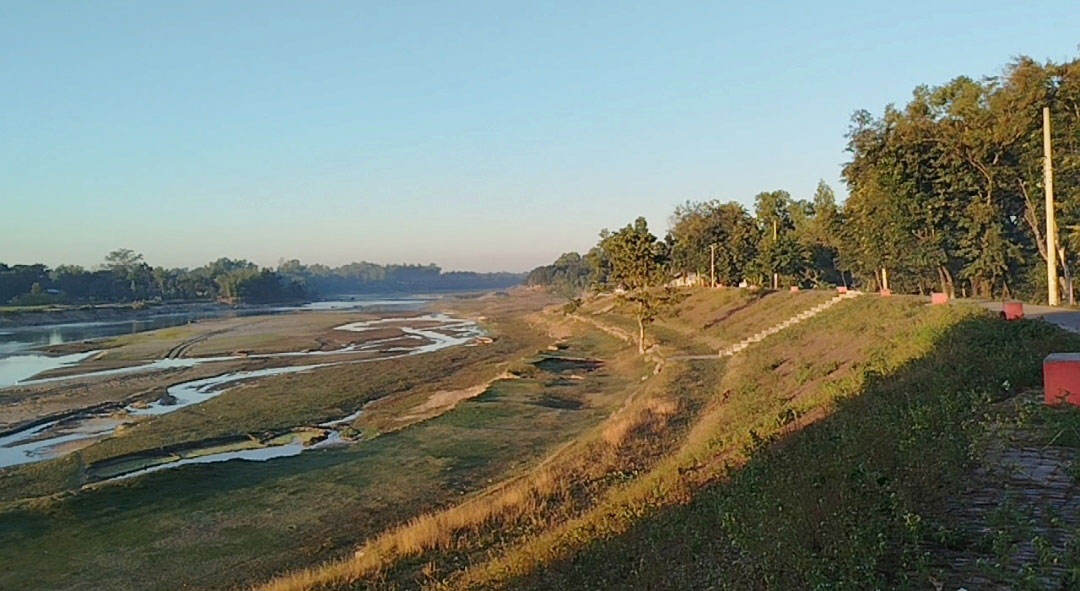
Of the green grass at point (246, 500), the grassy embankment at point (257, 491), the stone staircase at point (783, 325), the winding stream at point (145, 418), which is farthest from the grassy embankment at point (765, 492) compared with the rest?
the stone staircase at point (783, 325)

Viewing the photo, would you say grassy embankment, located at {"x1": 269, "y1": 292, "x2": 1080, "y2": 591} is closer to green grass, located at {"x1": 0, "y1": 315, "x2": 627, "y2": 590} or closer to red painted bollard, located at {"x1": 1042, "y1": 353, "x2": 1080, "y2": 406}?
red painted bollard, located at {"x1": 1042, "y1": 353, "x2": 1080, "y2": 406}

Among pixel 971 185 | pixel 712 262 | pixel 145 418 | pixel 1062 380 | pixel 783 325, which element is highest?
pixel 971 185

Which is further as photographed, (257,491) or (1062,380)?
(257,491)

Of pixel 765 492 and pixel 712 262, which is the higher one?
→ pixel 712 262

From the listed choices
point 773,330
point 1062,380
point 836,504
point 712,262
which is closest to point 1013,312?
point 1062,380

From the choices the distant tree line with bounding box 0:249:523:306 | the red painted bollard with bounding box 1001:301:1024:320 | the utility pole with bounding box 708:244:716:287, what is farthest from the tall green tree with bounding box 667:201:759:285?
the distant tree line with bounding box 0:249:523:306

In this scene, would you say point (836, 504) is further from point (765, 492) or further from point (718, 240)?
point (718, 240)

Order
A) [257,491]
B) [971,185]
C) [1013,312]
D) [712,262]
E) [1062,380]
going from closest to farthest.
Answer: [1062,380], [1013,312], [257,491], [971,185], [712,262]
